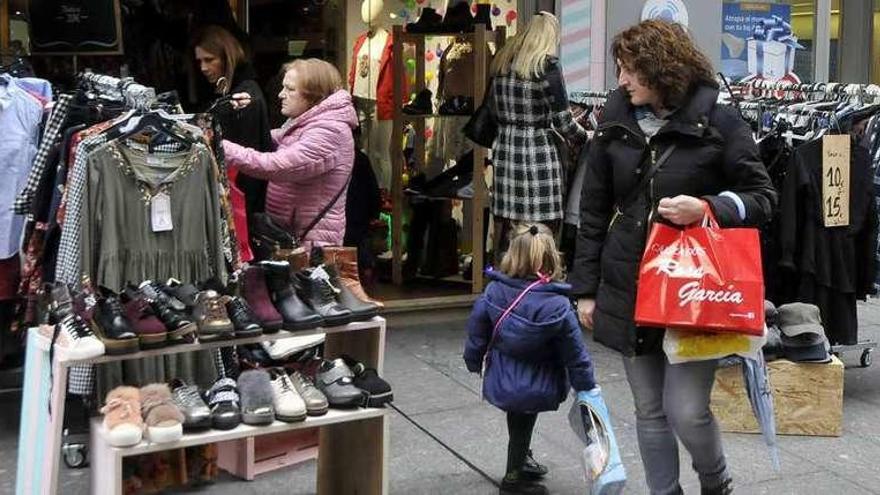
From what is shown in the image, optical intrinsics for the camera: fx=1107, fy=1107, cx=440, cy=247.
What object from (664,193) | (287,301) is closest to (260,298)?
(287,301)

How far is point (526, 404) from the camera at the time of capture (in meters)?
4.41

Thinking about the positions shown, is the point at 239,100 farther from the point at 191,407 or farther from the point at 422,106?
the point at 422,106

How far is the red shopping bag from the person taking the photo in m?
3.60

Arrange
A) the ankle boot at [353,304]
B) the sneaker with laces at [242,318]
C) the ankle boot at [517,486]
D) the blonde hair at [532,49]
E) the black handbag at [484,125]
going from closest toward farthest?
the sneaker with laces at [242,318] < the ankle boot at [353,304] < the ankle boot at [517,486] < the blonde hair at [532,49] < the black handbag at [484,125]

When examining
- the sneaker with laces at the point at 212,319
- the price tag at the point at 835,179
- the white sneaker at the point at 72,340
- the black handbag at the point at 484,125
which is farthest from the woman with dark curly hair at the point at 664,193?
the black handbag at the point at 484,125

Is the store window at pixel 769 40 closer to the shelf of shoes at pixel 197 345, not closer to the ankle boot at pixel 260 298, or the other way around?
the shelf of shoes at pixel 197 345

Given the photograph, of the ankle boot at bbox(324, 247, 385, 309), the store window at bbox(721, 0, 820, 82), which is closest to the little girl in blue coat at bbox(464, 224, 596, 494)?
the ankle boot at bbox(324, 247, 385, 309)

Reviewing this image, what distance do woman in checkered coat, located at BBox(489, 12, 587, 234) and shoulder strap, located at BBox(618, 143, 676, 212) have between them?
3090 mm

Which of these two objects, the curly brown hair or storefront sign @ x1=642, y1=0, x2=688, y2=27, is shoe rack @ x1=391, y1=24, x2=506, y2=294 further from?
the curly brown hair

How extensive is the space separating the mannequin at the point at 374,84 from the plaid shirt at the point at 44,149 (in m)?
3.74

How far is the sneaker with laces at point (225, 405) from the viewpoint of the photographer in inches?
142

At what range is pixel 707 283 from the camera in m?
3.60

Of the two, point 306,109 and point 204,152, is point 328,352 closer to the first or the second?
point 204,152

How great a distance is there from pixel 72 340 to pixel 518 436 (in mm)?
1910
